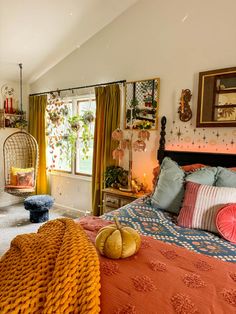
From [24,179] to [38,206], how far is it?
760mm

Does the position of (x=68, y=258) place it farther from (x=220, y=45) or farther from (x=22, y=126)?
(x=22, y=126)

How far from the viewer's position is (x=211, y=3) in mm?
2510

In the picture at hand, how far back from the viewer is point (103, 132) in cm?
344

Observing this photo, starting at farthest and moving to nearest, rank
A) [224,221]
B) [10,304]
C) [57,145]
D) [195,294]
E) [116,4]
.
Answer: [57,145], [116,4], [224,221], [195,294], [10,304]

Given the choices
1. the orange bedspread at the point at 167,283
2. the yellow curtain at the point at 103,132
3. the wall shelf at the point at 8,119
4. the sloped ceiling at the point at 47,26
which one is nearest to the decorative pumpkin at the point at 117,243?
the orange bedspread at the point at 167,283

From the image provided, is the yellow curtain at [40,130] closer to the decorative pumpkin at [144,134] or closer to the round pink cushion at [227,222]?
the decorative pumpkin at [144,134]

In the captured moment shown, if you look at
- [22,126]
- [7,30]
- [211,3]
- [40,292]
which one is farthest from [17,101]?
[40,292]

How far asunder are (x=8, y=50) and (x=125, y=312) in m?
3.84

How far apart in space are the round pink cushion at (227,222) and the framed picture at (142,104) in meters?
1.63

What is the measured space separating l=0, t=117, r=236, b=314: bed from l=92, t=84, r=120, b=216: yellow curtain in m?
2.04

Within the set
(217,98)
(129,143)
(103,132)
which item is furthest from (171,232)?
(103,132)

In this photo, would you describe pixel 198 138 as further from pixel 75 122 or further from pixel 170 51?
pixel 75 122

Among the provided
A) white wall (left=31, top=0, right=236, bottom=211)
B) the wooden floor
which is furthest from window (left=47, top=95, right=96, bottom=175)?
the wooden floor

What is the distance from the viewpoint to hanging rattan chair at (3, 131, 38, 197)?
379 cm
